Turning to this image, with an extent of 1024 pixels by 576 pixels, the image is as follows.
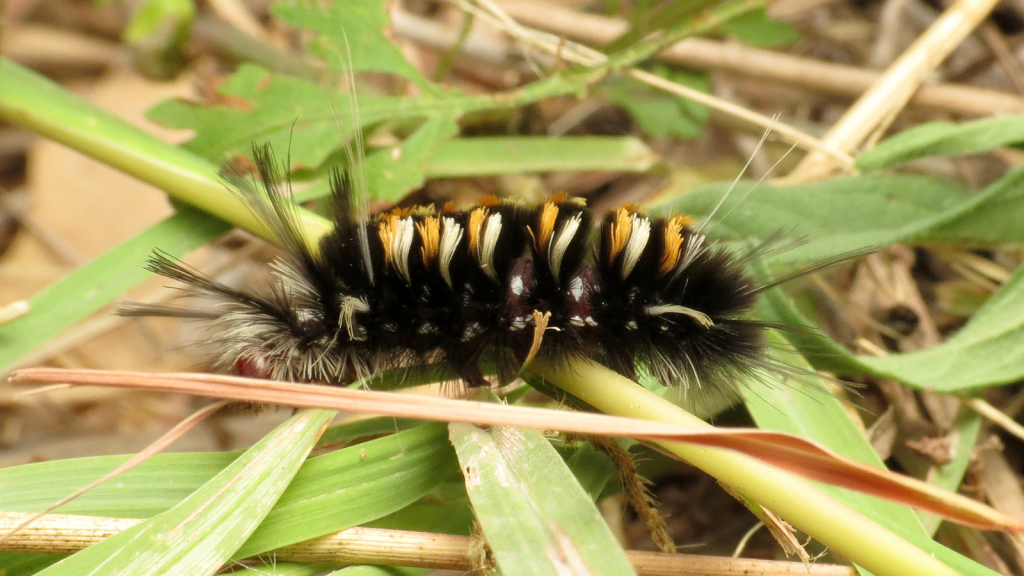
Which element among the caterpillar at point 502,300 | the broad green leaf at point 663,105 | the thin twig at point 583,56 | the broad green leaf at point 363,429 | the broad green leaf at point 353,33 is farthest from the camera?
the broad green leaf at point 663,105

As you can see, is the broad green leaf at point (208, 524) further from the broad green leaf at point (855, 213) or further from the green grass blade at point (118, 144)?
the broad green leaf at point (855, 213)

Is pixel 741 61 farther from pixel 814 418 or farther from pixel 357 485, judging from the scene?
pixel 357 485

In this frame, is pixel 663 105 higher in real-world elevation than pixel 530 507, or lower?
higher

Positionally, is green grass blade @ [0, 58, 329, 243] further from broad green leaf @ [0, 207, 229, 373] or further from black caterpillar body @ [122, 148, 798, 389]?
black caterpillar body @ [122, 148, 798, 389]

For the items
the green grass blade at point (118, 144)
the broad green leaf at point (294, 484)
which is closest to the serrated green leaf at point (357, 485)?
the broad green leaf at point (294, 484)

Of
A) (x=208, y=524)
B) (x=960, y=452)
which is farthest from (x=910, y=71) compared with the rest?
(x=208, y=524)

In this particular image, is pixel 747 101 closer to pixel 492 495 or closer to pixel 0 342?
pixel 492 495
